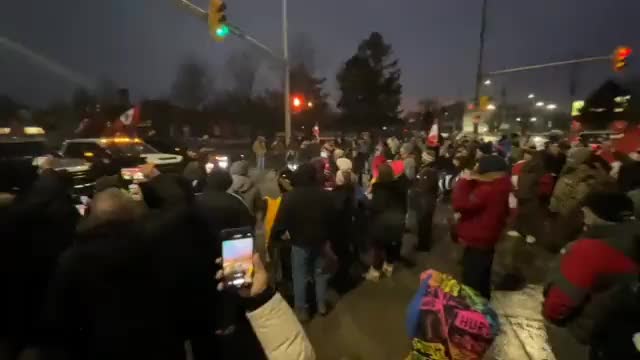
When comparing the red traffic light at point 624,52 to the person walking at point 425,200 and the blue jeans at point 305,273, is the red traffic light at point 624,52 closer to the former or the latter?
the person walking at point 425,200

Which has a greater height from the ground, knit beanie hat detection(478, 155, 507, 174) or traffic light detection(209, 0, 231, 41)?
traffic light detection(209, 0, 231, 41)

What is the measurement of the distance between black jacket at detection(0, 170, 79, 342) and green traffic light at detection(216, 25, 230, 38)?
10.4 m

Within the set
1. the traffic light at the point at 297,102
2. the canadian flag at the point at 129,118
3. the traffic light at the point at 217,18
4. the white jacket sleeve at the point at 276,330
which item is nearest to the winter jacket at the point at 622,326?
the white jacket sleeve at the point at 276,330

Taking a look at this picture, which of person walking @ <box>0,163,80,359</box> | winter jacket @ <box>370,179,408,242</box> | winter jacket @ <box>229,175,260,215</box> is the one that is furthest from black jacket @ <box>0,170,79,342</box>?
winter jacket @ <box>370,179,408,242</box>

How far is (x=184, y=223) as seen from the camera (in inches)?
141

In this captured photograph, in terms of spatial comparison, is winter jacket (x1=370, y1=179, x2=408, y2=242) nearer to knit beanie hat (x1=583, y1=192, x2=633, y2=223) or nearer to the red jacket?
the red jacket

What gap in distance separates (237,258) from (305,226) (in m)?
2.18

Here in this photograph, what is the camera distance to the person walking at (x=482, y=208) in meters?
5.29

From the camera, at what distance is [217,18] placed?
43.9 feet

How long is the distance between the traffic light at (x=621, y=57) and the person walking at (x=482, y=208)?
16807mm

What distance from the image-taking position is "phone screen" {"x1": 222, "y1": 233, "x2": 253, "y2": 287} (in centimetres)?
384

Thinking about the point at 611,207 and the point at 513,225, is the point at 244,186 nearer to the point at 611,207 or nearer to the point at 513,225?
the point at 611,207

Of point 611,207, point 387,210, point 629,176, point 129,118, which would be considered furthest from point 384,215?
point 129,118

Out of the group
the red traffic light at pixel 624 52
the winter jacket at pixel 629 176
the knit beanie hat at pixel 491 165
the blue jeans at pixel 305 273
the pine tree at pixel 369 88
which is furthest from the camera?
the pine tree at pixel 369 88
